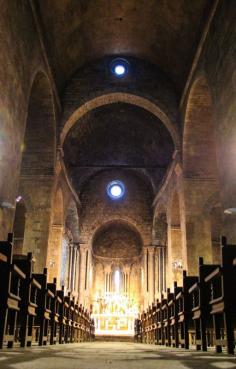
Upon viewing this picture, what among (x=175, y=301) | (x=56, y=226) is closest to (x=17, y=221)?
(x=56, y=226)

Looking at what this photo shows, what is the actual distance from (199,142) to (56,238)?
7.19m

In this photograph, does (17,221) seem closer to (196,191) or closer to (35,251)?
(35,251)

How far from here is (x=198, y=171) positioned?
15.2 m

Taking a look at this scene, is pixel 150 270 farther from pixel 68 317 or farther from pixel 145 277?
pixel 68 317

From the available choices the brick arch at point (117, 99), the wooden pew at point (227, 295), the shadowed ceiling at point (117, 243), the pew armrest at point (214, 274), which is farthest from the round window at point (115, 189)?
the wooden pew at point (227, 295)

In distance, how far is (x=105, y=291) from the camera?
1056 inches

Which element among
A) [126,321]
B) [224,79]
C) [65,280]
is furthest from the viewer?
[126,321]

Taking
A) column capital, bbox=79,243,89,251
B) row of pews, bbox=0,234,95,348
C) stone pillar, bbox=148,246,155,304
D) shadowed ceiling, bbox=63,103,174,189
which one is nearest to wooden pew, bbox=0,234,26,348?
row of pews, bbox=0,234,95,348

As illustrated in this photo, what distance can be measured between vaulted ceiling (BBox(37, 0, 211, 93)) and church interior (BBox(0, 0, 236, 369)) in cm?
5

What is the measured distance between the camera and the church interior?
642cm

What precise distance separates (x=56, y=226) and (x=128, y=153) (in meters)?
6.62

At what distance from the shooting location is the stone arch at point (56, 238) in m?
17.4

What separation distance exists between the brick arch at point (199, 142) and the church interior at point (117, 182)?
0.05 meters

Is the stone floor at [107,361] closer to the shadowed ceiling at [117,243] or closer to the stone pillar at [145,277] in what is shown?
the stone pillar at [145,277]
